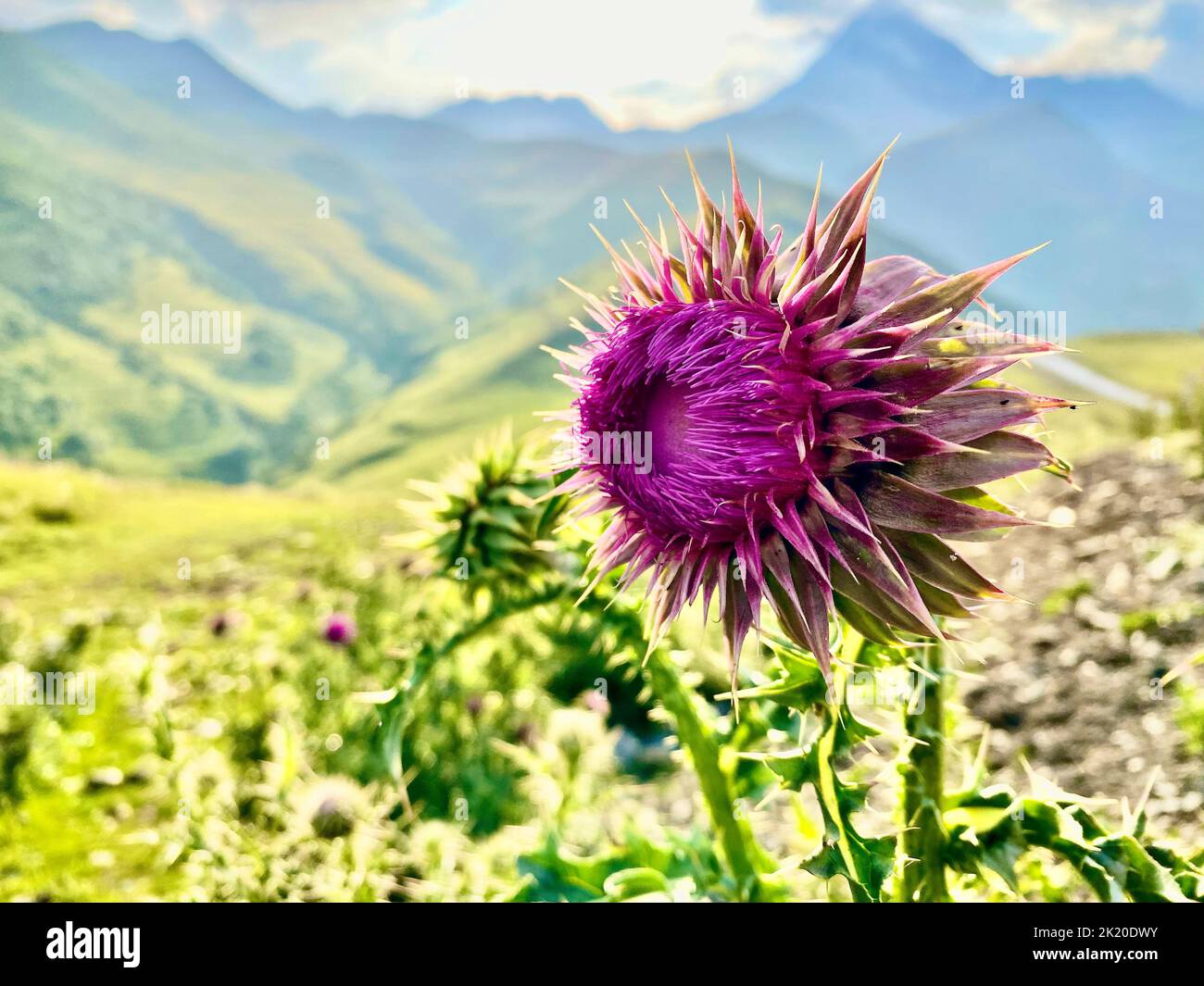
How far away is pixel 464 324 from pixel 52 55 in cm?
4945

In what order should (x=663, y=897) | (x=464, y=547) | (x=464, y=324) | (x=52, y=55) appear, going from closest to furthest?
(x=663, y=897) → (x=464, y=547) → (x=464, y=324) → (x=52, y=55)

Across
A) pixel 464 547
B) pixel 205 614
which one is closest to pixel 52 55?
pixel 205 614

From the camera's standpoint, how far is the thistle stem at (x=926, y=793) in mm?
2301

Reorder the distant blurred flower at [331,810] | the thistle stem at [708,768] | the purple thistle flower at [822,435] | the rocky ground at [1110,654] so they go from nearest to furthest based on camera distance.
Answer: the purple thistle flower at [822,435] < the thistle stem at [708,768] < the distant blurred flower at [331,810] < the rocky ground at [1110,654]

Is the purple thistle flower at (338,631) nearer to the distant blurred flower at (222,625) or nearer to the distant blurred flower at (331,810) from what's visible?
the distant blurred flower at (222,625)

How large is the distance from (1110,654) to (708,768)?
396cm

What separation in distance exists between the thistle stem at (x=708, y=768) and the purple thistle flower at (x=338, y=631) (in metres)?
3.68

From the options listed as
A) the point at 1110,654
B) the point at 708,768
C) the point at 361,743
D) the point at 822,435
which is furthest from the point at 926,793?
the point at 361,743

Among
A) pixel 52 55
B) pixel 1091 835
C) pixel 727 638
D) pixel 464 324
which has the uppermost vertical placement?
pixel 52 55

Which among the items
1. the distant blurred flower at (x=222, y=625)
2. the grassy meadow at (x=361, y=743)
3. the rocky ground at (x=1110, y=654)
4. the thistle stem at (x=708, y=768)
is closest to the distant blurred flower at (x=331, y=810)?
the grassy meadow at (x=361, y=743)

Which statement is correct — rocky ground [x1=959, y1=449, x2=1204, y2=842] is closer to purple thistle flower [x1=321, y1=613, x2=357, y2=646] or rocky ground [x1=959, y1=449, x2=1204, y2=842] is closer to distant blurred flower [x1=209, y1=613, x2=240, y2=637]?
purple thistle flower [x1=321, y1=613, x2=357, y2=646]

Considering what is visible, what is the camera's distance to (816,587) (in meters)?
1.92

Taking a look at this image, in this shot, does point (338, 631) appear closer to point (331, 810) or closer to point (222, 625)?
point (222, 625)
